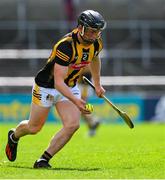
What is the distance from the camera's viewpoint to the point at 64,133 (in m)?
9.96

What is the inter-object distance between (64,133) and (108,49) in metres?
18.2

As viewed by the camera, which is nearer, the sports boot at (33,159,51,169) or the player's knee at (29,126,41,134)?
the sports boot at (33,159,51,169)

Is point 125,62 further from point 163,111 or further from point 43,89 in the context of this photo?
point 43,89

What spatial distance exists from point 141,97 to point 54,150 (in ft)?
48.0

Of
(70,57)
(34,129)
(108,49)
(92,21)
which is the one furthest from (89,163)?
(108,49)

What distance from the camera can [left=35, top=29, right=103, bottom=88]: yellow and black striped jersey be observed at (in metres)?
9.83

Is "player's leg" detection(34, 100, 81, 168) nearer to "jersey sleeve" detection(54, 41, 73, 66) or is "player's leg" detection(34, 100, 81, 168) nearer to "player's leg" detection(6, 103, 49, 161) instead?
"player's leg" detection(6, 103, 49, 161)

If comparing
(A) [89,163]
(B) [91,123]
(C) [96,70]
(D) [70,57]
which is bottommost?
(B) [91,123]

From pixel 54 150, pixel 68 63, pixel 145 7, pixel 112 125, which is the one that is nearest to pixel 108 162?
pixel 54 150

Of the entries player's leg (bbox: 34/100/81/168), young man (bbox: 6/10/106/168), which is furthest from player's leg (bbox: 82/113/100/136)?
player's leg (bbox: 34/100/81/168)

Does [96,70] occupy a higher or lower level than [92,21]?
lower

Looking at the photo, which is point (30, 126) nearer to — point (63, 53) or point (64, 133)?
point (64, 133)

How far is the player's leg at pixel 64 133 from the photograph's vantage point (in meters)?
9.96

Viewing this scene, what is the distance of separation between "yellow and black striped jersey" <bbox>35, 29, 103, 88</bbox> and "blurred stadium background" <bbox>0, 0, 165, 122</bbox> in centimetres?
1371
